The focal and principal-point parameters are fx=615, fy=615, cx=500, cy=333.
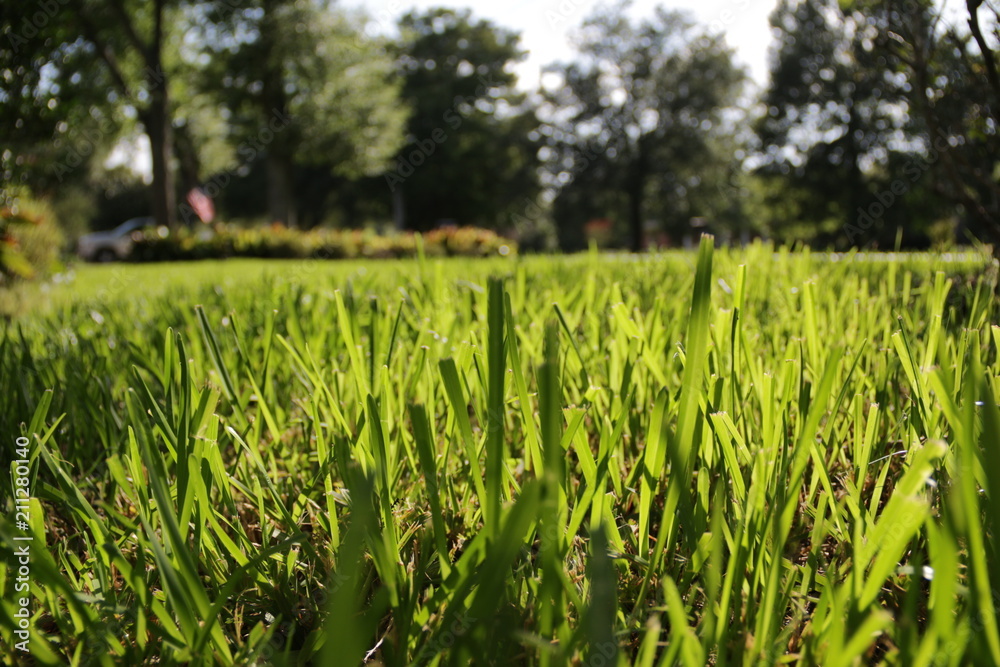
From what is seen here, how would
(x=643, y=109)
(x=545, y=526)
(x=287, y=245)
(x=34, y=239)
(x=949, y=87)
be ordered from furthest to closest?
(x=643, y=109), (x=287, y=245), (x=34, y=239), (x=949, y=87), (x=545, y=526)

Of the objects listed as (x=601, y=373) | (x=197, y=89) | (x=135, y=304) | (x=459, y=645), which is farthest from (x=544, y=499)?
(x=197, y=89)

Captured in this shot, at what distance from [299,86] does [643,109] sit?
20401mm

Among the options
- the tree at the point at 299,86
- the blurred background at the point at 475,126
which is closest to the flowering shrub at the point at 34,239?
the blurred background at the point at 475,126

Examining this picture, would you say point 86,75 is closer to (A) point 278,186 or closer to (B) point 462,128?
(A) point 278,186

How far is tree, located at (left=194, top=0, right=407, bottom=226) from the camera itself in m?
25.5

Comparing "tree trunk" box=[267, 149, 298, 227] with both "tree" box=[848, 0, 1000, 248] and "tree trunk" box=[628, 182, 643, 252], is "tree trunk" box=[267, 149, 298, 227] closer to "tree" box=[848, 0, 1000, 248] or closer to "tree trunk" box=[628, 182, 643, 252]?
"tree trunk" box=[628, 182, 643, 252]

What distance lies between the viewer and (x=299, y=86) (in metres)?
27.0

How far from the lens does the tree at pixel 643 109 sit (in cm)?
3600

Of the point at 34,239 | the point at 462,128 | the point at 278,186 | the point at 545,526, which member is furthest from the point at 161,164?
the point at 462,128

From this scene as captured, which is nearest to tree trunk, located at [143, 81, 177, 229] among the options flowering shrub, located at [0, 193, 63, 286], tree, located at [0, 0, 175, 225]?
tree, located at [0, 0, 175, 225]

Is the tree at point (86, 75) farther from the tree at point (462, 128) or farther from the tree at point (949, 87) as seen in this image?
the tree at point (462, 128)

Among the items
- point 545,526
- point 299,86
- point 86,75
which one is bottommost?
point 545,526

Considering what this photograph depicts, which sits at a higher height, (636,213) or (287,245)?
(636,213)

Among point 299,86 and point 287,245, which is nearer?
point 287,245
